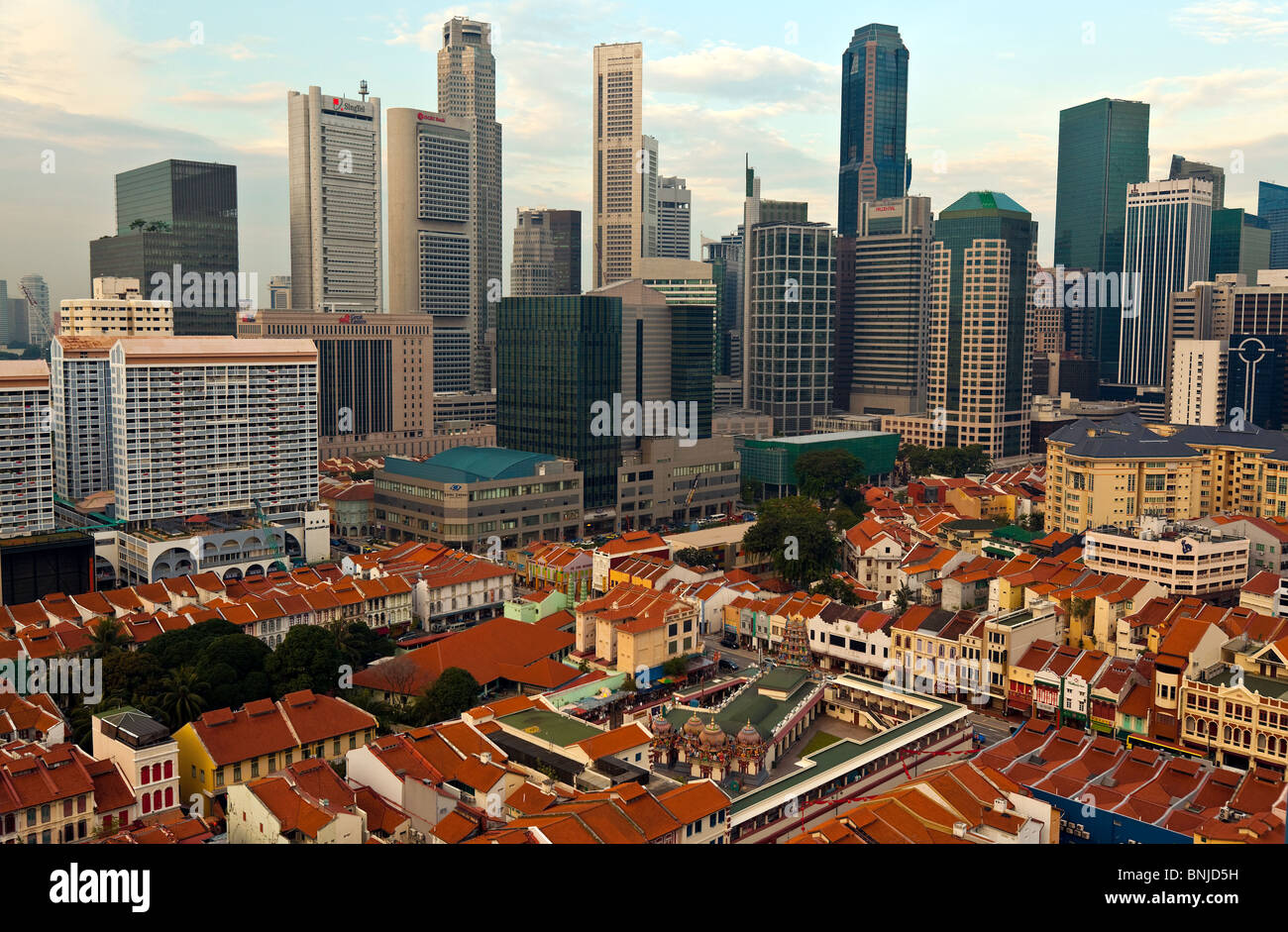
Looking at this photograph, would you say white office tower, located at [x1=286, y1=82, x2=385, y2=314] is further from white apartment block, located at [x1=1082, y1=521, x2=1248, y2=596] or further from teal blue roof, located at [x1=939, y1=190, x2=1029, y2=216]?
white apartment block, located at [x1=1082, y1=521, x2=1248, y2=596]

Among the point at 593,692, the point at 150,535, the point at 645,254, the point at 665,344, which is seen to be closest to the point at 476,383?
the point at 645,254

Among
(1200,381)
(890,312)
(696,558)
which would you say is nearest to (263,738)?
(696,558)

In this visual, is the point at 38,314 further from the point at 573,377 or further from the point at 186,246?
the point at 573,377

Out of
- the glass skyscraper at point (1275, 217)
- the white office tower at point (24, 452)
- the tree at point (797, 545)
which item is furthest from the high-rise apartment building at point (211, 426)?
the glass skyscraper at point (1275, 217)

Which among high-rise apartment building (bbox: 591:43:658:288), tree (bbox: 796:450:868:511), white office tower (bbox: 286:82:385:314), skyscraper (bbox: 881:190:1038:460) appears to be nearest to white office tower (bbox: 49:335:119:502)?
tree (bbox: 796:450:868:511)

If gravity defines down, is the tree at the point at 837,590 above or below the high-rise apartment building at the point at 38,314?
below

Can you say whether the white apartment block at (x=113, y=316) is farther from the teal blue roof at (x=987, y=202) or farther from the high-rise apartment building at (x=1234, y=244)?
the high-rise apartment building at (x=1234, y=244)

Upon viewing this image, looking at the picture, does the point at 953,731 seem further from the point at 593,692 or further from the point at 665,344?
the point at 665,344
